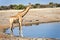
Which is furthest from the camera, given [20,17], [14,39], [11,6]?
[11,6]

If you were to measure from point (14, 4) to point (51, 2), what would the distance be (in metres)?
9.67

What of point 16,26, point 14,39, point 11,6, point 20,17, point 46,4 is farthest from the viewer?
point 46,4

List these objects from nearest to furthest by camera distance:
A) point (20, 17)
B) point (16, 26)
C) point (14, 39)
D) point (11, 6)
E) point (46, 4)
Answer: point (14, 39) < point (20, 17) < point (16, 26) < point (11, 6) < point (46, 4)

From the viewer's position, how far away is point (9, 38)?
19.7 m

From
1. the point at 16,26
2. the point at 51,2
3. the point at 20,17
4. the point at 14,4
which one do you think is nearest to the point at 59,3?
the point at 51,2

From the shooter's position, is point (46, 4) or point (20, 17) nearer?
point (20, 17)

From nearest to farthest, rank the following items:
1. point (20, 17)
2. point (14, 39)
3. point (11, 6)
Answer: point (14, 39) → point (20, 17) → point (11, 6)

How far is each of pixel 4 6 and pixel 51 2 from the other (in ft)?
40.2

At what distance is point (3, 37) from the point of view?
20.1 meters

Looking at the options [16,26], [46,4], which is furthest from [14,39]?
[46,4]

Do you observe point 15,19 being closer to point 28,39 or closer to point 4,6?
point 28,39

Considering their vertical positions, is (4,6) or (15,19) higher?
(15,19)

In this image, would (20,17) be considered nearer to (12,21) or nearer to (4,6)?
(12,21)

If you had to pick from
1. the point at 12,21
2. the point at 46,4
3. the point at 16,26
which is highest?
the point at 12,21
